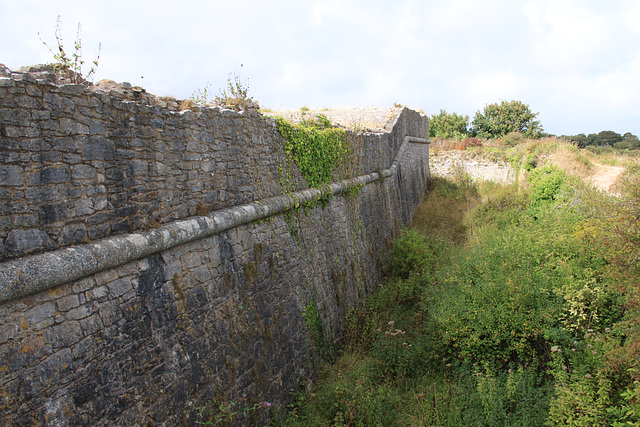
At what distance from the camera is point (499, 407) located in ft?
16.2

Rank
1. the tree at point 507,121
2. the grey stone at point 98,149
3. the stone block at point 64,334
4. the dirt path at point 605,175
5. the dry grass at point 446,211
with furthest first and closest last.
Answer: the tree at point 507,121 < the dry grass at point 446,211 < the dirt path at point 605,175 < the grey stone at point 98,149 < the stone block at point 64,334

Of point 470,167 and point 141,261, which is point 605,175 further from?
point 141,261

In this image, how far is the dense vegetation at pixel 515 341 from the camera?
473 cm

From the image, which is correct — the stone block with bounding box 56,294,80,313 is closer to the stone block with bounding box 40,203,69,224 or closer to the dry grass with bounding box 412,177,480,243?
the stone block with bounding box 40,203,69,224

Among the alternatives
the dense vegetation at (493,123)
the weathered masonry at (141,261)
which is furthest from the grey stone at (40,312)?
the dense vegetation at (493,123)

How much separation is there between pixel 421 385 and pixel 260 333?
2.57 meters

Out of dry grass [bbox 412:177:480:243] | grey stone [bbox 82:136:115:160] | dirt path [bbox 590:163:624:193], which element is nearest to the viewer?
grey stone [bbox 82:136:115:160]

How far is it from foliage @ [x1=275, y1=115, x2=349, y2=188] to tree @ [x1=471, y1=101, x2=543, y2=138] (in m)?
29.8

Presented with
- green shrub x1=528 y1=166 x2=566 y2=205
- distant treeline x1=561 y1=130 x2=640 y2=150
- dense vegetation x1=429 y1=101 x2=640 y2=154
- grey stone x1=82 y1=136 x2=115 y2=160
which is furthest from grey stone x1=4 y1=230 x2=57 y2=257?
distant treeline x1=561 y1=130 x2=640 y2=150

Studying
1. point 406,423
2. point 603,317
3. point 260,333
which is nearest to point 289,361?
point 260,333

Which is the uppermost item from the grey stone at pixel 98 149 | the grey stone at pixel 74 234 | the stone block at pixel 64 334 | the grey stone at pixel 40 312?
the grey stone at pixel 98 149

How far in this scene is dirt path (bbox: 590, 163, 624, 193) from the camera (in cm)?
1363

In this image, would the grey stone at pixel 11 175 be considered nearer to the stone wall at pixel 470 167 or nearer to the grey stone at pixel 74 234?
the grey stone at pixel 74 234

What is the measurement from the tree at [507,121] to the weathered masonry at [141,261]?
3276cm
